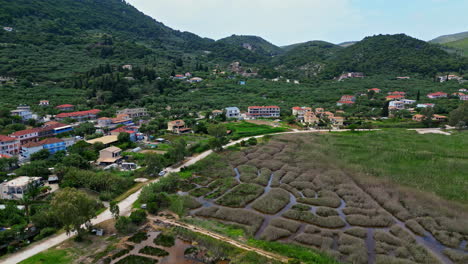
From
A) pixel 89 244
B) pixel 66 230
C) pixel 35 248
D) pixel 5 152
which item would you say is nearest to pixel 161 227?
pixel 89 244

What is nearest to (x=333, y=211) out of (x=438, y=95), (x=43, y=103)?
(x=43, y=103)

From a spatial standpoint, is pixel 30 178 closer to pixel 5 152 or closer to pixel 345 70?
pixel 5 152

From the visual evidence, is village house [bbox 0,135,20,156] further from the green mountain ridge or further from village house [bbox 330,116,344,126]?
village house [bbox 330,116,344,126]

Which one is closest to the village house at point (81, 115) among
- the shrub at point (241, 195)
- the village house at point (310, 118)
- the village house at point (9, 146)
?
the village house at point (9, 146)

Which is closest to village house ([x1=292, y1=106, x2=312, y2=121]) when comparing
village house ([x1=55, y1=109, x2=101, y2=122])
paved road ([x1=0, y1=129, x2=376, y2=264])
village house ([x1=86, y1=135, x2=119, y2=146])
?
village house ([x1=86, y1=135, x2=119, y2=146])

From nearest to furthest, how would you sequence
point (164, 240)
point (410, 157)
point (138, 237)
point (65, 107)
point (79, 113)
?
point (164, 240) < point (138, 237) < point (410, 157) < point (79, 113) < point (65, 107)

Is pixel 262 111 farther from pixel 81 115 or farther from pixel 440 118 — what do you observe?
pixel 81 115

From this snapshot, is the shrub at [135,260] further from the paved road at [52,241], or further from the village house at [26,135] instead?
the village house at [26,135]
